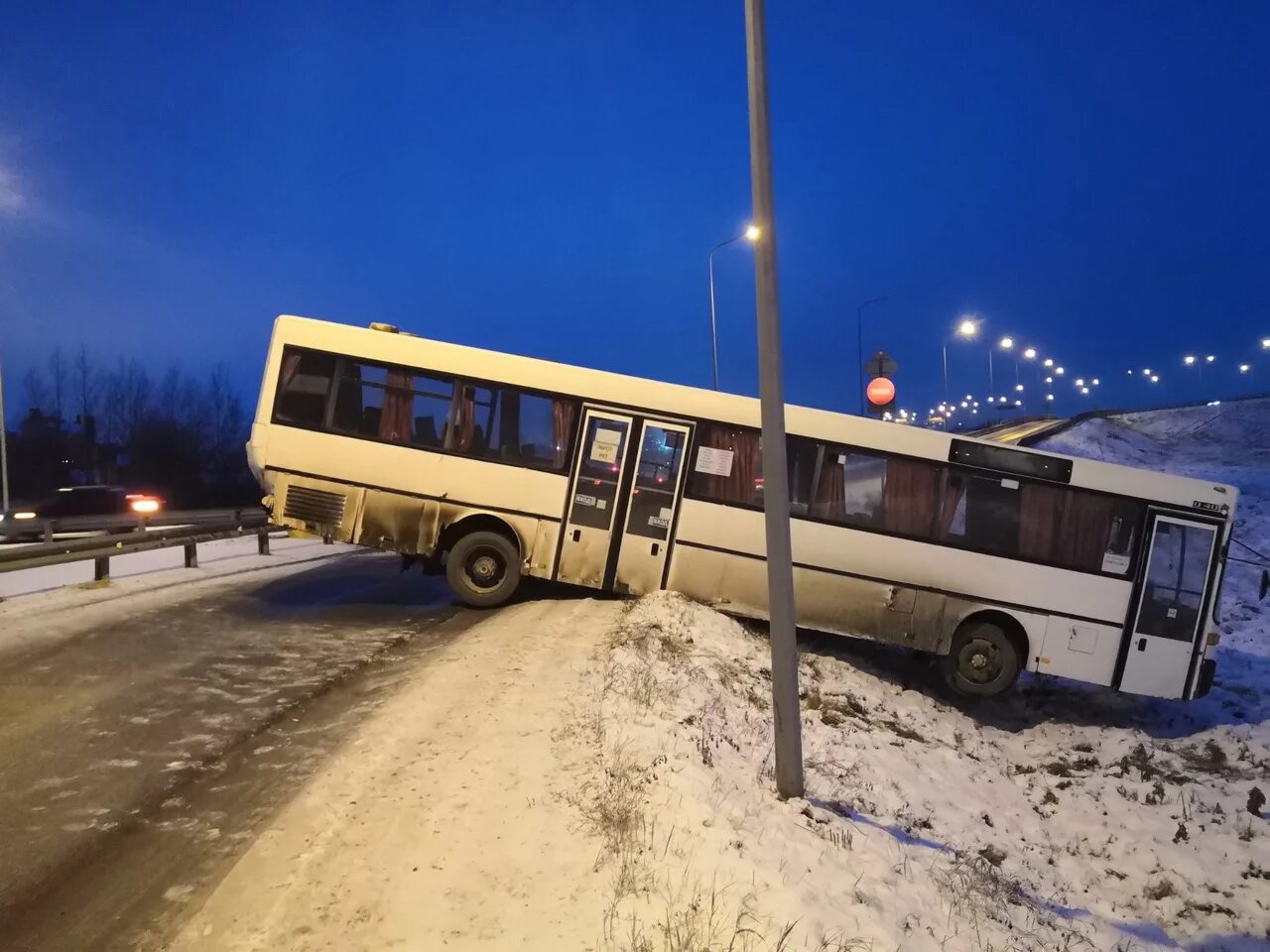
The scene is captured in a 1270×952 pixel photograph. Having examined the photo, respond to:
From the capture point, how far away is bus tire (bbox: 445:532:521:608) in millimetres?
11453

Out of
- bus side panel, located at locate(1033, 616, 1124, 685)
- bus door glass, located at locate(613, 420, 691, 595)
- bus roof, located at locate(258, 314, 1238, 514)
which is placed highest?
bus roof, located at locate(258, 314, 1238, 514)

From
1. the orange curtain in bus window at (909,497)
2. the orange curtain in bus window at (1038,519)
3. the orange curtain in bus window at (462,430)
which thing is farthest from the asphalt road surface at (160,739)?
the orange curtain in bus window at (1038,519)

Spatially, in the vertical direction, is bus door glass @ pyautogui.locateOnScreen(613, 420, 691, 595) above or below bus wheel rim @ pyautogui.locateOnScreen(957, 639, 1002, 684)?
above

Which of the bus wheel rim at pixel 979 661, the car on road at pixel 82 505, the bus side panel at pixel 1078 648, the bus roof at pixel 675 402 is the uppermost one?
the bus roof at pixel 675 402

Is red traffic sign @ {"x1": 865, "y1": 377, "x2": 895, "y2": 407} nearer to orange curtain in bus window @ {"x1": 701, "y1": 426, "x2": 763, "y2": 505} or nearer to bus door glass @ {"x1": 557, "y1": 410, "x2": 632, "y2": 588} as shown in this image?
orange curtain in bus window @ {"x1": 701, "y1": 426, "x2": 763, "y2": 505}

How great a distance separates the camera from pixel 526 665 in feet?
27.5

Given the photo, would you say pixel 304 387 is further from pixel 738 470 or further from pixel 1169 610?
pixel 1169 610

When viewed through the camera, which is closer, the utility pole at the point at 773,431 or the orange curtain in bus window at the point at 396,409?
the utility pole at the point at 773,431

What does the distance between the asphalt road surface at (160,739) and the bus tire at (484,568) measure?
14.9 inches

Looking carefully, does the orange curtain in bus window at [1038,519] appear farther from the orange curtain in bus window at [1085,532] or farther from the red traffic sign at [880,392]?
the red traffic sign at [880,392]

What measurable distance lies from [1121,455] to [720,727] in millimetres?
35687

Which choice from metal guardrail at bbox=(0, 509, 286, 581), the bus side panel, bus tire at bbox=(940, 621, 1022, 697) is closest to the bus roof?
the bus side panel

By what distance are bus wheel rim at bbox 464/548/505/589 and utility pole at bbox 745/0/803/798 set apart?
6.50 metres

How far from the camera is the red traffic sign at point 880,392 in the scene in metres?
12.0
